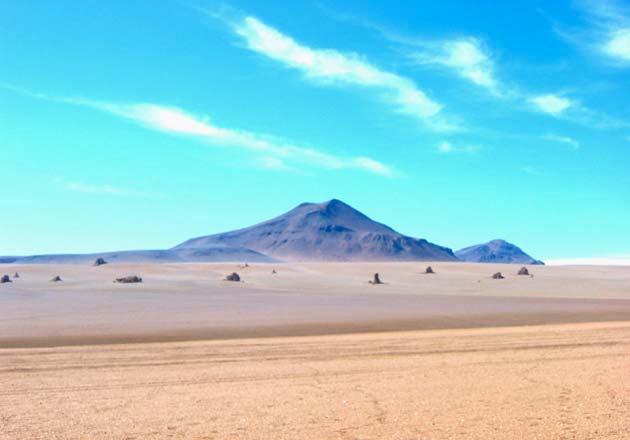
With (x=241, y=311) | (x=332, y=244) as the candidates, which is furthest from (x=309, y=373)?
(x=332, y=244)

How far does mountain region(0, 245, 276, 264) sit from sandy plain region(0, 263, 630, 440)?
12365 cm

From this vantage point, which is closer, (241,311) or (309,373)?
(309,373)

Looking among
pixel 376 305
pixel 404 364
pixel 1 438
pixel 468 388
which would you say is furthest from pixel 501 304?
pixel 1 438

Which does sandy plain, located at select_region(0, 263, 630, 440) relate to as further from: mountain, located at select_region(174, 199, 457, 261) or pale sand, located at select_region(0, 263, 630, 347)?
mountain, located at select_region(174, 199, 457, 261)

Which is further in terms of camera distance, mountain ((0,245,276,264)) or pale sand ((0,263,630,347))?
mountain ((0,245,276,264))

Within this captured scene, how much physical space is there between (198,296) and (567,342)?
15.1 metres

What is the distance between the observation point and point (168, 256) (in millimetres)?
156250

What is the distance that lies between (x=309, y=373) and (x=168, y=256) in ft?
490

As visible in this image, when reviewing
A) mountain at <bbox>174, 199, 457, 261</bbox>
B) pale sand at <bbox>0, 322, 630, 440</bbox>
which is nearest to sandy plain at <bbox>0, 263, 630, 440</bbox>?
pale sand at <bbox>0, 322, 630, 440</bbox>

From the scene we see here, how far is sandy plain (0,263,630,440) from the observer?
7020 millimetres

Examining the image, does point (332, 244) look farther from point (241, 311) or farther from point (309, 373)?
point (309, 373)

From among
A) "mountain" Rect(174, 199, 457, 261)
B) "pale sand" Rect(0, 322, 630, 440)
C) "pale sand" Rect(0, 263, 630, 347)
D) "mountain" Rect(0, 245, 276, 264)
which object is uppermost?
"mountain" Rect(174, 199, 457, 261)

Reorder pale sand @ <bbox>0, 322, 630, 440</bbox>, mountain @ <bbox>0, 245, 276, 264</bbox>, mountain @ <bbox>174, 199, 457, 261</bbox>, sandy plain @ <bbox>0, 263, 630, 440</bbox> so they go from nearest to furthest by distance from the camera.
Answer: pale sand @ <bbox>0, 322, 630, 440</bbox> < sandy plain @ <bbox>0, 263, 630, 440</bbox> < mountain @ <bbox>0, 245, 276, 264</bbox> < mountain @ <bbox>174, 199, 457, 261</bbox>

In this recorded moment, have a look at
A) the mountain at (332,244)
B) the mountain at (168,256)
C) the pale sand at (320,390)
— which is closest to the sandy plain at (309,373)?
the pale sand at (320,390)
